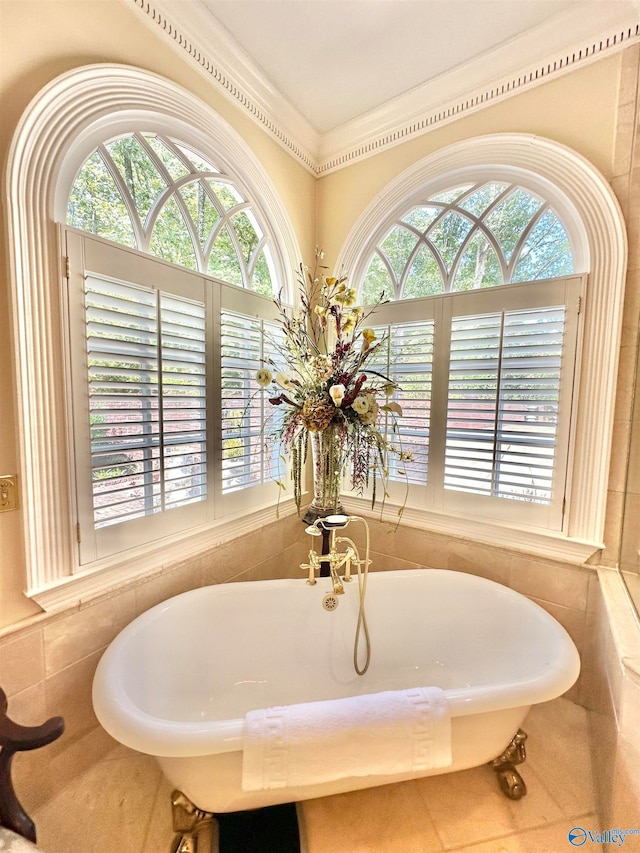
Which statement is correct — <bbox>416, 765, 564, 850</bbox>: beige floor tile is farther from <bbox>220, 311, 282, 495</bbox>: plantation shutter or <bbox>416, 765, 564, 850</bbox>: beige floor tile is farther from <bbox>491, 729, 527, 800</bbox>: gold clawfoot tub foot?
<bbox>220, 311, 282, 495</bbox>: plantation shutter

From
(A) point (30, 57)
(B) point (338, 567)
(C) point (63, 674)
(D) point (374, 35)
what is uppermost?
(D) point (374, 35)

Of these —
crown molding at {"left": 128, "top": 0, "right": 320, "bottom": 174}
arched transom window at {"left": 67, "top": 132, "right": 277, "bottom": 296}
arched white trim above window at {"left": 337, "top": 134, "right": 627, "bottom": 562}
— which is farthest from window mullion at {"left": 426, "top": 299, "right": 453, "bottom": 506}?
crown molding at {"left": 128, "top": 0, "right": 320, "bottom": 174}

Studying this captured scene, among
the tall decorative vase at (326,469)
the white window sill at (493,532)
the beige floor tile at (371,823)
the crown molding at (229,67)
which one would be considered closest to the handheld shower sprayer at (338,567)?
the tall decorative vase at (326,469)

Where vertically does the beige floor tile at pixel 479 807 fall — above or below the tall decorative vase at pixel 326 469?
below

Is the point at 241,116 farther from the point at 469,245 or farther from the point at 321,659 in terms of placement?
the point at 321,659

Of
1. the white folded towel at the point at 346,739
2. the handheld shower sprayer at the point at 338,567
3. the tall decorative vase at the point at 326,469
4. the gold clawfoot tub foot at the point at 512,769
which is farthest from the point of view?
the tall decorative vase at the point at 326,469

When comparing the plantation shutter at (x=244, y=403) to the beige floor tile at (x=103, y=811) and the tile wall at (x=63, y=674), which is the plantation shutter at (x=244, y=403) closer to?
the tile wall at (x=63, y=674)

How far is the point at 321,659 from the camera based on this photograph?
1.43 metres

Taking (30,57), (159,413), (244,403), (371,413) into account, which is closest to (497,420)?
(371,413)

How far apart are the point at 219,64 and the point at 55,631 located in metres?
2.26

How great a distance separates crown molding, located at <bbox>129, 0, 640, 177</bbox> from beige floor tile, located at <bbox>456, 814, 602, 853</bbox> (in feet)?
8.88

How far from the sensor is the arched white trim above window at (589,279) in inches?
50.9

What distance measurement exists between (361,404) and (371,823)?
139 centimetres

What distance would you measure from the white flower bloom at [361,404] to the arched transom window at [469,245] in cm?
79
